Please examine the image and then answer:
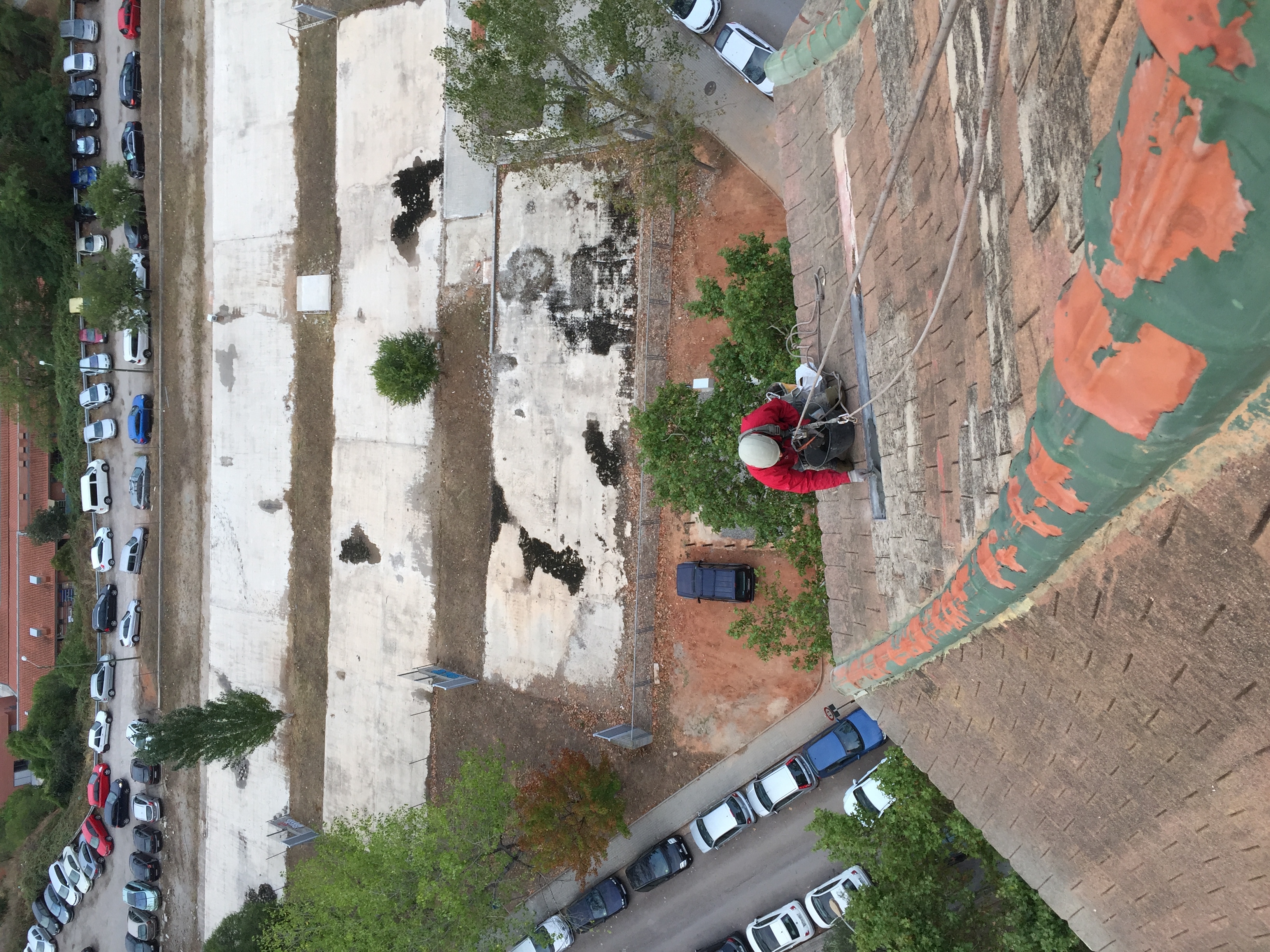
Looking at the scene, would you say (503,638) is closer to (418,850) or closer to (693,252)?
(418,850)

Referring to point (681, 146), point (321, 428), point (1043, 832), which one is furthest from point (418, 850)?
point (681, 146)

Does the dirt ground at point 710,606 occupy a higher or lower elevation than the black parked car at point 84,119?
lower

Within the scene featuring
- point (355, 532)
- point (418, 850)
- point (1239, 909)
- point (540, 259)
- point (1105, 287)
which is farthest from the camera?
point (355, 532)

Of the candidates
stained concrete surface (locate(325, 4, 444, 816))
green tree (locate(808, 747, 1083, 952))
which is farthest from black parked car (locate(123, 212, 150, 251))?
green tree (locate(808, 747, 1083, 952))

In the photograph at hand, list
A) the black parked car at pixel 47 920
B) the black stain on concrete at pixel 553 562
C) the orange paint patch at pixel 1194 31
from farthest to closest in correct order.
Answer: the black parked car at pixel 47 920 < the black stain on concrete at pixel 553 562 < the orange paint patch at pixel 1194 31

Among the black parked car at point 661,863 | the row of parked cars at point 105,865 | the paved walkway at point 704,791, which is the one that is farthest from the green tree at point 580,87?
the row of parked cars at point 105,865

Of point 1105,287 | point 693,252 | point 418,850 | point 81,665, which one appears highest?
point 81,665

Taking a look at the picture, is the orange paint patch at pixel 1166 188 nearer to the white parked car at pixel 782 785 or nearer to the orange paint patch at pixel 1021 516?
the orange paint patch at pixel 1021 516
